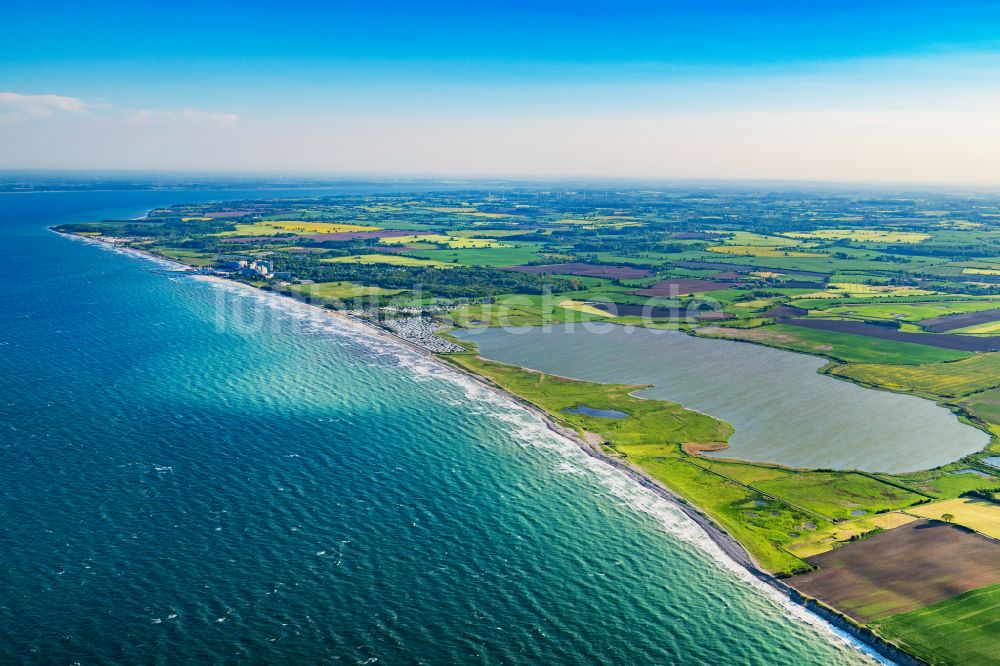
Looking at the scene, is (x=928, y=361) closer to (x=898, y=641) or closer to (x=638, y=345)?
(x=638, y=345)

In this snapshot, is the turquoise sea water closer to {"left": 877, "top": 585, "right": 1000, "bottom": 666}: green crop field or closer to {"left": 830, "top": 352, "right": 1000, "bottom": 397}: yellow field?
{"left": 877, "top": 585, "right": 1000, "bottom": 666}: green crop field

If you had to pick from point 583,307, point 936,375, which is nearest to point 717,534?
point 936,375

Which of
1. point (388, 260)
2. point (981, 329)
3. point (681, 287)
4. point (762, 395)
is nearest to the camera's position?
point (762, 395)

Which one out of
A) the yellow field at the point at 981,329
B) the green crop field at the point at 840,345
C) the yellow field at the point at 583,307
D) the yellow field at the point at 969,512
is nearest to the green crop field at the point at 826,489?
the yellow field at the point at 969,512

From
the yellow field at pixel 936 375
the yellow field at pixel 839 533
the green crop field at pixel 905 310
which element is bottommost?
the yellow field at pixel 839 533

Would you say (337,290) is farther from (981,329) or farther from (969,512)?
(981,329)

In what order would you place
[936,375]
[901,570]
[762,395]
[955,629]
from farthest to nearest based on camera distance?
[936,375] < [762,395] < [901,570] < [955,629]

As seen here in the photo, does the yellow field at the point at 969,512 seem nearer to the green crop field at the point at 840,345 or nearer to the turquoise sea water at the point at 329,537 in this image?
the turquoise sea water at the point at 329,537
